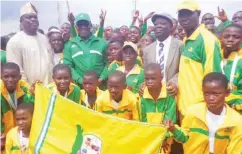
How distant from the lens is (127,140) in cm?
442

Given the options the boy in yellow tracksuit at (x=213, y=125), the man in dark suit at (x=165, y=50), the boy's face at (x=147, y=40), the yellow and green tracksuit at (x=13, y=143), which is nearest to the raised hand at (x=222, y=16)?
the boy's face at (x=147, y=40)

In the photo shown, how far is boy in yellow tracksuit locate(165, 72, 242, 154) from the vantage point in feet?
13.7

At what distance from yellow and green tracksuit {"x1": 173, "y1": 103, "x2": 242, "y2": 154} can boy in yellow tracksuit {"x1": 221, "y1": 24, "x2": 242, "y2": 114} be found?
1.15ft

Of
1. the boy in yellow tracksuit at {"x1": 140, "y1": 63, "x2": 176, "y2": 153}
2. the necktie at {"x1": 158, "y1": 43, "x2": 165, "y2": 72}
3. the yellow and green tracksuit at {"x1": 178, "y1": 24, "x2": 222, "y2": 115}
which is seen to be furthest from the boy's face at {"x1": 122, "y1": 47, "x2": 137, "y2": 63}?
the yellow and green tracksuit at {"x1": 178, "y1": 24, "x2": 222, "y2": 115}

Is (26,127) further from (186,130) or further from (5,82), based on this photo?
(186,130)

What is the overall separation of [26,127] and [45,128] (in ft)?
1.93

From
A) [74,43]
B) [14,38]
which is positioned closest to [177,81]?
[74,43]

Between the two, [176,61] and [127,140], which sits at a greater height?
[176,61]

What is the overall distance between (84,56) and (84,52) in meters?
0.07

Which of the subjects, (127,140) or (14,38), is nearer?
(127,140)

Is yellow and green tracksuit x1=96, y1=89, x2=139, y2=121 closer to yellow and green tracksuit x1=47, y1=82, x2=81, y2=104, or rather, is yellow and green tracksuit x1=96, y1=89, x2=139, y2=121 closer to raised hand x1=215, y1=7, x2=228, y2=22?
yellow and green tracksuit x1=47, y1=82, x2=81, y2=104

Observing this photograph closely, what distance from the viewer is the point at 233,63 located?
15.7 feet

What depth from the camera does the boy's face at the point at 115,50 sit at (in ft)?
22.9

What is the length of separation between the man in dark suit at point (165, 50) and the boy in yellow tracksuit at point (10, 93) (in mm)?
2016
